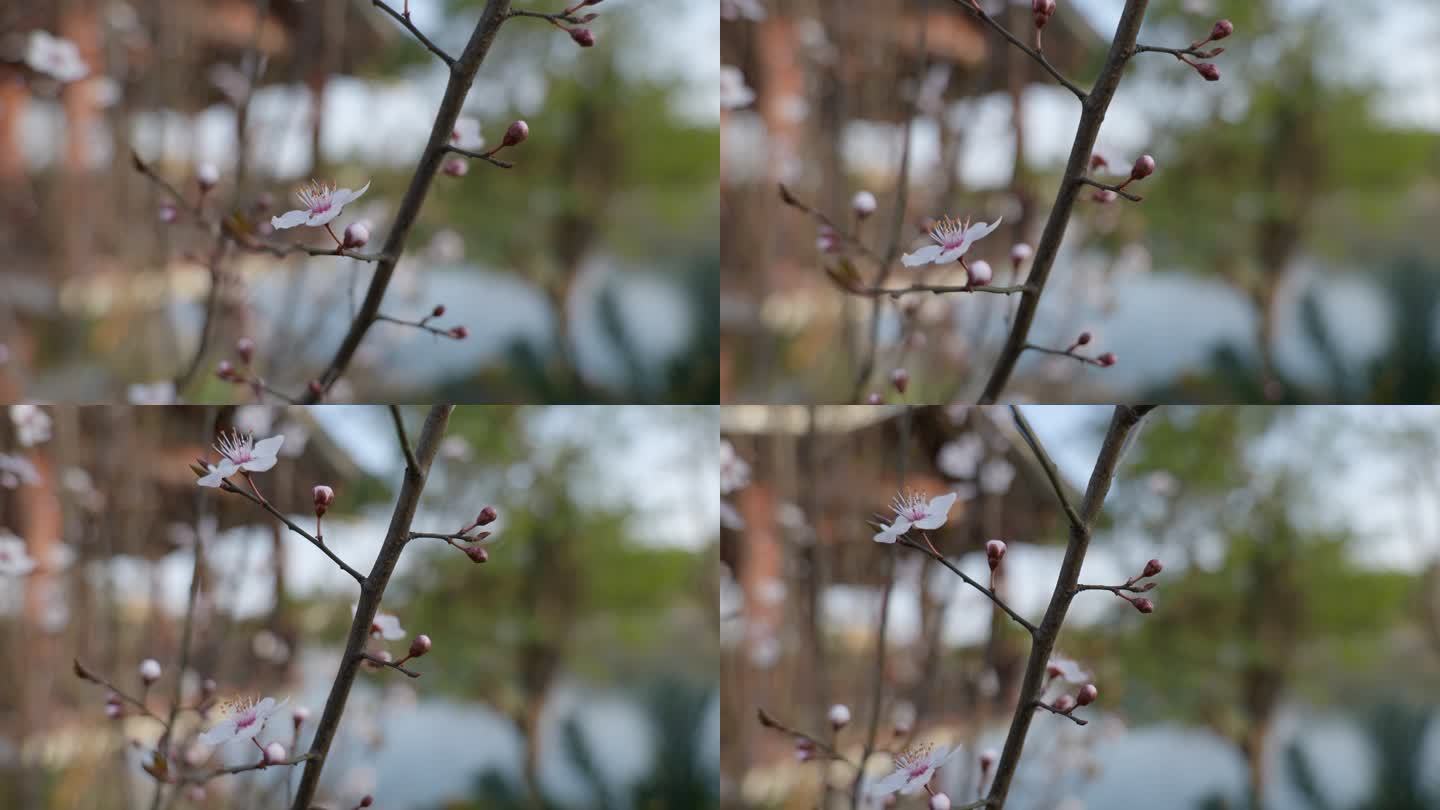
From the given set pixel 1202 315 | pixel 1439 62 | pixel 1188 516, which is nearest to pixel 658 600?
pixel 1188 516

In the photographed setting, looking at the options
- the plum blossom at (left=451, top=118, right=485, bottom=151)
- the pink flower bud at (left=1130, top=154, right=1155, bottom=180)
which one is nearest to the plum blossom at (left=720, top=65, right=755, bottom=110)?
the plum blossom at (left=451, top=118, right=485, bottom=151)

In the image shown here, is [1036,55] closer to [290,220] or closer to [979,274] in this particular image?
[979,274]

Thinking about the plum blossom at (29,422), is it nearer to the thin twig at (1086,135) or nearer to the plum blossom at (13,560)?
the plum blossom at (13,560)

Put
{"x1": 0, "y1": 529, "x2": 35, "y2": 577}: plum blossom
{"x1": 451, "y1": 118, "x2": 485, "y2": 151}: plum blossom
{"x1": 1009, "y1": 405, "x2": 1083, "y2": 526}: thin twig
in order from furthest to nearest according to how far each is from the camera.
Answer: {"x1": 0, "y1": 529, "x2": 35, "y2": 577}: plum blossom → {"x1": 451, "y1": 118, "x2": 485, "y2": 151}: plum blossom → {"x1": 1009, "y1": 405, "x2": 1083, "y2": 526}: thin twig

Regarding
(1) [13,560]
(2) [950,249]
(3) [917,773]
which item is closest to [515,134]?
(2) [950,249]

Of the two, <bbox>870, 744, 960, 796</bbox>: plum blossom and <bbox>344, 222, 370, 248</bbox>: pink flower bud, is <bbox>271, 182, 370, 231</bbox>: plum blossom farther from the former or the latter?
<bbox>870, 744, 960, 796</bbox>: plum blossom

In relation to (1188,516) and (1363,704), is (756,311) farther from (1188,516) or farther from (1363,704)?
(1363,704)

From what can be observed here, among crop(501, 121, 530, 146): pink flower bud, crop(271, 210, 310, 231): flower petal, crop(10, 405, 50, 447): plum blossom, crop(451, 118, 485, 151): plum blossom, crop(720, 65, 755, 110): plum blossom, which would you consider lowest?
crop(10, 405, 50, 447): plum blossom

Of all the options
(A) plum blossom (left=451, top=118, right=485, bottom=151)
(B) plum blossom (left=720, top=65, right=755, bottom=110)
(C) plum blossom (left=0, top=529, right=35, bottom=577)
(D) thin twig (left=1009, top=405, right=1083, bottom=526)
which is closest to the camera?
(D) thin twig (left=1009, top=405, right=1083, bottom=526)
